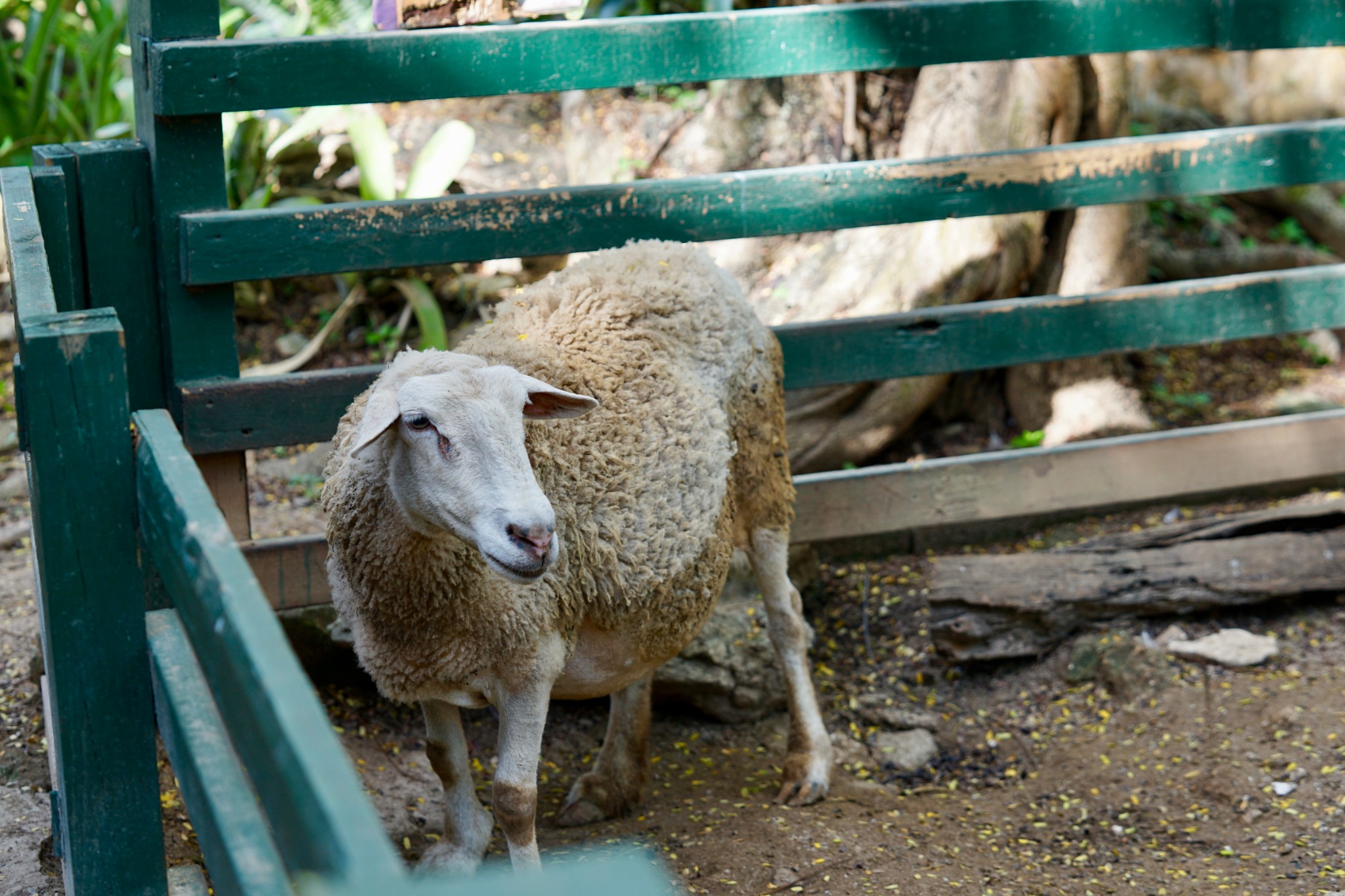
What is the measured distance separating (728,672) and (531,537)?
197 centimetres

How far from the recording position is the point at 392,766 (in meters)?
3.80

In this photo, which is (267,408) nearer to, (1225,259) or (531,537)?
(531,537)

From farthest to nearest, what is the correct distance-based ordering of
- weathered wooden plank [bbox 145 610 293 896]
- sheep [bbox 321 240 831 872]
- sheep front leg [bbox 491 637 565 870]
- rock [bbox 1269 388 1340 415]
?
rock [bbox 1269 388 1340 415], sheep front leg [bbox 491 637 565 870], sheep [bbox 321 240 831 872], weathered wooden plank [bbox 145 610 293 896]

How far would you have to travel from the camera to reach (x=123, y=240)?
3.55m

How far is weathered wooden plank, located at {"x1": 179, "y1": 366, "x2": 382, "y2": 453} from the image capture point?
3.60 meters

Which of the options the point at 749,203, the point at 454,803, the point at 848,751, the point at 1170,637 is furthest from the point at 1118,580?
the point at 454,803

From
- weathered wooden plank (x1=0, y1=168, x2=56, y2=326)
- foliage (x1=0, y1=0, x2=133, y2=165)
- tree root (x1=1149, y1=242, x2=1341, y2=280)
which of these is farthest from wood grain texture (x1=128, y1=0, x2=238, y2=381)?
tree root (x1=1149, y1=242, x2=1341, y2=280)

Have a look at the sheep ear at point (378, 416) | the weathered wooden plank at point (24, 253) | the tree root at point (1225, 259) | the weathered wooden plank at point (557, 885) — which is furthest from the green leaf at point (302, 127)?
the weathered wooden plank at point (557, 885)

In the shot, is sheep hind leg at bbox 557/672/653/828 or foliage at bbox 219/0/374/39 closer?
sheep hind leg at bbox 557/672/653/828

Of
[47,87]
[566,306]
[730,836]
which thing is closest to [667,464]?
[566,306]

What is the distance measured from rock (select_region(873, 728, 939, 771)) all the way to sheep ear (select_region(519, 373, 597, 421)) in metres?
1.95

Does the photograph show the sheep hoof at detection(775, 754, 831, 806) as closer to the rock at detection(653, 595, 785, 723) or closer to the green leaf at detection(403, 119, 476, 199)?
the rock at detection(653, 595, 785, 723)

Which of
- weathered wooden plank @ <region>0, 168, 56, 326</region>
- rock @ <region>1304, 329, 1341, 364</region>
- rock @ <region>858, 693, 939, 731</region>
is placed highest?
weathered wooden plank @ <region>0, 168, 56, 326</region>

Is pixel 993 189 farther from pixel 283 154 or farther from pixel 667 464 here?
pixel 283 154
